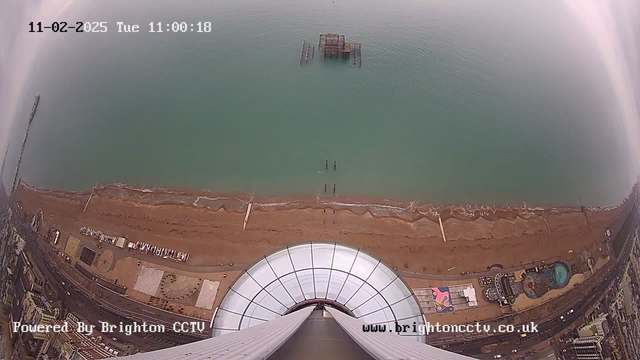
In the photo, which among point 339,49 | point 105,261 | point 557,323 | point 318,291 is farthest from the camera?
point 339,49

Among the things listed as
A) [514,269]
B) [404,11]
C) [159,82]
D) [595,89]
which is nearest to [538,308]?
[514,269]

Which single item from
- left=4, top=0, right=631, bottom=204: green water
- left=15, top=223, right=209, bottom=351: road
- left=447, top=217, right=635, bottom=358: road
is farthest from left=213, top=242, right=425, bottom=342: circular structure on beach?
left=4, top=0, right=631, bottom=204: green water

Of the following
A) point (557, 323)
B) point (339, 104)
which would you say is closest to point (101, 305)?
point (339, 104)

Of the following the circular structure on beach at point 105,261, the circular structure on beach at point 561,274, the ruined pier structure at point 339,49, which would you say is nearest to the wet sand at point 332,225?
the circular structure on beach at point 561,274

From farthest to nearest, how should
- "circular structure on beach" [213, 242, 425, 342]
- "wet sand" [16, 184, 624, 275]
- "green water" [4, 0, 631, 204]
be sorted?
"green water" [4, 0, 631, 204] → "wet sand" [16, 184, 624, 275] → "circular structure on beach" [213, 242, 425, 342]

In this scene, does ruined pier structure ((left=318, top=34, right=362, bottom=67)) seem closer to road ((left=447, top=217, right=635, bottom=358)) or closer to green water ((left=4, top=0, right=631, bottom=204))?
green water ((left=4, top=0, right=631, bottom=204))

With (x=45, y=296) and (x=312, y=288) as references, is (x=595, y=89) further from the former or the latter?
(x=45, y=296)

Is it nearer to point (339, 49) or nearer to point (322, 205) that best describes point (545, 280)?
point (322, 205)
